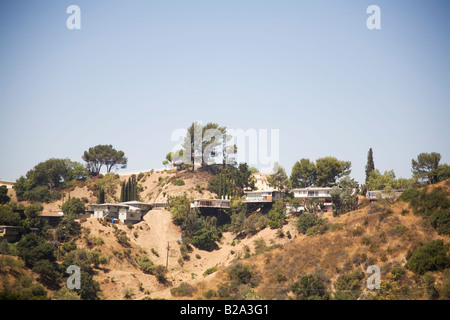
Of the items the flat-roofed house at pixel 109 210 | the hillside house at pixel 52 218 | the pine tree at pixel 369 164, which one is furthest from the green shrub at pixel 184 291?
the pine tree at pixel 369 164

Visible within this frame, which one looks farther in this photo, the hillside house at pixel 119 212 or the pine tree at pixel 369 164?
the pine tree at pixel 369 164

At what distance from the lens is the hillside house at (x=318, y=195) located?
9106 centimetres

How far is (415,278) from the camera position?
57.2 metres

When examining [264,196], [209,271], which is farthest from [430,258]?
[264,196]

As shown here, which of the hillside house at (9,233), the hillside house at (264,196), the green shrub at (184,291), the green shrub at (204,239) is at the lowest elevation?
the green shrub at (184,291)

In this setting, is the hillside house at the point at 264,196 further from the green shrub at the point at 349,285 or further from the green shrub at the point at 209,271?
the green shrub at the point at 349,285

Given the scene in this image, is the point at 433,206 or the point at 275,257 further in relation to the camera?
the point at 275,257

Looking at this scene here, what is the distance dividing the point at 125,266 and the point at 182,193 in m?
30.4

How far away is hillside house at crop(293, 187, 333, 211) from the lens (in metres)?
91.1

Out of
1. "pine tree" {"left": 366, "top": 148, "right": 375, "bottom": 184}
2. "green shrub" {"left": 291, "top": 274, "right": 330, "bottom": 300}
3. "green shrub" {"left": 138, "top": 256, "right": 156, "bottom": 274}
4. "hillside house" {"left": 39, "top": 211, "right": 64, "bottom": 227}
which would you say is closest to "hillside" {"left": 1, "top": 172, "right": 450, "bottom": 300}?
"green shrub" {"left": 291, "top": 274, "right": 330, "bottom": 300}

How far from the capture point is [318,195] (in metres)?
94.7

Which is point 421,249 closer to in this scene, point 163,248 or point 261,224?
point 261,224

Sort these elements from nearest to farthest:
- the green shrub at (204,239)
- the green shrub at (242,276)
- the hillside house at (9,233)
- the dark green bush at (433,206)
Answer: the dark green bush at (433,206), the green shrub at (242,276), the hillside house at (9,233), the green shrub at (204,239)

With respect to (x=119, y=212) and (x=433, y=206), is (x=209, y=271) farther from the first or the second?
(x=433, y=206)
